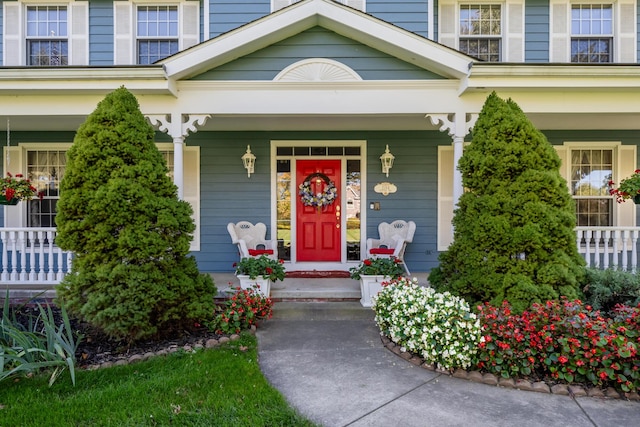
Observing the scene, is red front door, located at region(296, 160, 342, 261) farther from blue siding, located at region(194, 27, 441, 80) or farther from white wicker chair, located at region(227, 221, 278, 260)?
blue siding, located at region(194, 27, 441, 80)

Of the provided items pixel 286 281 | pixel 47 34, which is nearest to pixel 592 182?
pixel 286 281

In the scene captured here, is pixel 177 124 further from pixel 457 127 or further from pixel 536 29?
pixel 536 29

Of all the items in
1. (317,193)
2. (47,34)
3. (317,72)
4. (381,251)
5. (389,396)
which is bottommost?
(389,396)

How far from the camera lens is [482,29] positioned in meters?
6.66

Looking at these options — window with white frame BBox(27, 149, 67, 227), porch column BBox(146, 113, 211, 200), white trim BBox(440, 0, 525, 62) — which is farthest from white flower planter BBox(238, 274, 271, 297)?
white trim BBox(440, 0, 525, 62)

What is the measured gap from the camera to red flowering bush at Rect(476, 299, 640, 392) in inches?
113

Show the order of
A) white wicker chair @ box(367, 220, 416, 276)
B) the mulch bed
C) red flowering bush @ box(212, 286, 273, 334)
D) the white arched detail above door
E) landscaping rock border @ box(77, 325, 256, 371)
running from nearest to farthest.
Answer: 1. landscaping rock border @ box(77, 325, 256, 371)
2. the mulch bed
3. red flowering bush @ box(212, 286, 273, 334)
4. the white arched detail above door
5. white wicker chair @ box(367, 220, 416, 276)

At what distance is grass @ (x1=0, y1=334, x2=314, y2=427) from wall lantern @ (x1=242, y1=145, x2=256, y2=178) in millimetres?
3869

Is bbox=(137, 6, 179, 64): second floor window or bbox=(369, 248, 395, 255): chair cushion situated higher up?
bbox=(137, 6, 179, 64): second floor window

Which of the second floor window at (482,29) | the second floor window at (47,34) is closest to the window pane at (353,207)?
the second floor window at (482,29)

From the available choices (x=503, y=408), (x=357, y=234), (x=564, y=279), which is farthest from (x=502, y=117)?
(x=357, y=234)

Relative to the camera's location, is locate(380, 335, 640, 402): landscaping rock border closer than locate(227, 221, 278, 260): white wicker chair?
Yes

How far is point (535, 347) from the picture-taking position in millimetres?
3068

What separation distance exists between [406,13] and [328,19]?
2.46 metres
